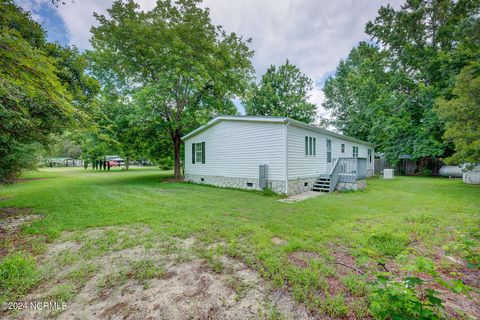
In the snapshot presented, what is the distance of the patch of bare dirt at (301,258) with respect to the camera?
2.83 meters

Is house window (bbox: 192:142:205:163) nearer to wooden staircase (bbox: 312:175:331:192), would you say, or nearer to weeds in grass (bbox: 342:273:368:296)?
wooden staircase (bbox: 312:175:331:192)

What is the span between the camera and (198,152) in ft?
41.1

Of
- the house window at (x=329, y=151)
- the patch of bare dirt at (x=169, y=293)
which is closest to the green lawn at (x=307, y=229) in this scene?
the patch of bare dirt at (x=169, y=293)

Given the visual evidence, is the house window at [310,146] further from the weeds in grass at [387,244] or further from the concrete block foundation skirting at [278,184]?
the weeds in grass at [387,244]

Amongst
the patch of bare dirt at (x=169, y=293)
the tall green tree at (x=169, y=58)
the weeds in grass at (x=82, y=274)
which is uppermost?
the tall green tree at (x=169, y=58)

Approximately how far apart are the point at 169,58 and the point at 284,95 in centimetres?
1539

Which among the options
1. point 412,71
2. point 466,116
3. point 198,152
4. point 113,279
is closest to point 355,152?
point 466,116

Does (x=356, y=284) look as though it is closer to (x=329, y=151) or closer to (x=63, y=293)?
(x=63, y=293)

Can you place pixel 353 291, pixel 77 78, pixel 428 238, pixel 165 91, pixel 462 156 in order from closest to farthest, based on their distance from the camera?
pixel 353 291
pixel 428 238
pixel 77 78
pixel 462 156
pixel 165 91

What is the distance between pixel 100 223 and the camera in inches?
182

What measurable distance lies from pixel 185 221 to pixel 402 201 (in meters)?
7.25

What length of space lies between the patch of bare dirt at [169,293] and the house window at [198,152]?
9.15m

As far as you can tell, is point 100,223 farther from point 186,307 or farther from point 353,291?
point 353,291

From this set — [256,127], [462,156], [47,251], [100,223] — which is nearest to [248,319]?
[47,251]
